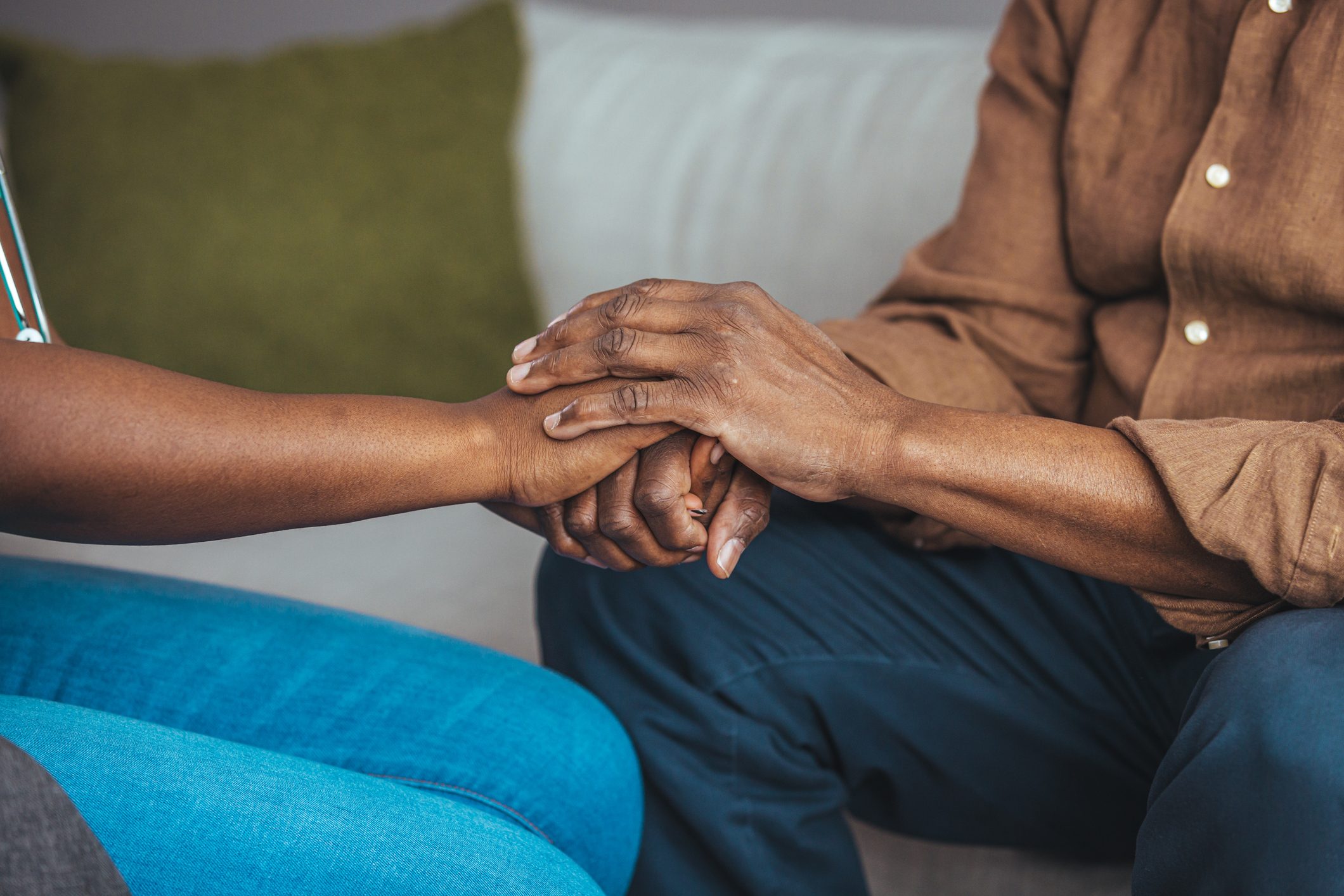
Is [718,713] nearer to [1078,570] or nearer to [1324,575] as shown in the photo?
[1078,570]

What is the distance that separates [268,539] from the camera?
1446mm

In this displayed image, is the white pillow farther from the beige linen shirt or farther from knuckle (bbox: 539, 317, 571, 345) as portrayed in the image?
knuckle (bbox: 539, 317, 571, 345)

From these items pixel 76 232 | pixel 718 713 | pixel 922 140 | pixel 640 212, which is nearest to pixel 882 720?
pixel 718 713

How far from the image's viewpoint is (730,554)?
85 centimetres

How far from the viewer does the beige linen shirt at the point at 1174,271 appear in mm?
676

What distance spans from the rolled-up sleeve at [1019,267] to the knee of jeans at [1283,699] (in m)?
0.38

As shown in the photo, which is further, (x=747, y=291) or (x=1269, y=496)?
(x=747, y=291)

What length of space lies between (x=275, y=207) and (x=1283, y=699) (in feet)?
4.73

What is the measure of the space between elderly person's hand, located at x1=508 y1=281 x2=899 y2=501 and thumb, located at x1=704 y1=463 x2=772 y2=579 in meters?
0.05

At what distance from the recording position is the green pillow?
1.56 meters

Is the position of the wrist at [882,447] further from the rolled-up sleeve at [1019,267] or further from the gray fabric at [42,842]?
the gray fabric at [42,842]

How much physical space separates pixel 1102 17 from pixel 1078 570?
519mm

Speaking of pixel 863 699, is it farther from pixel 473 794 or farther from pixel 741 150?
pixel 741 150

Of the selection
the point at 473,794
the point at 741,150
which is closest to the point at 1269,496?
the point at 473,794
